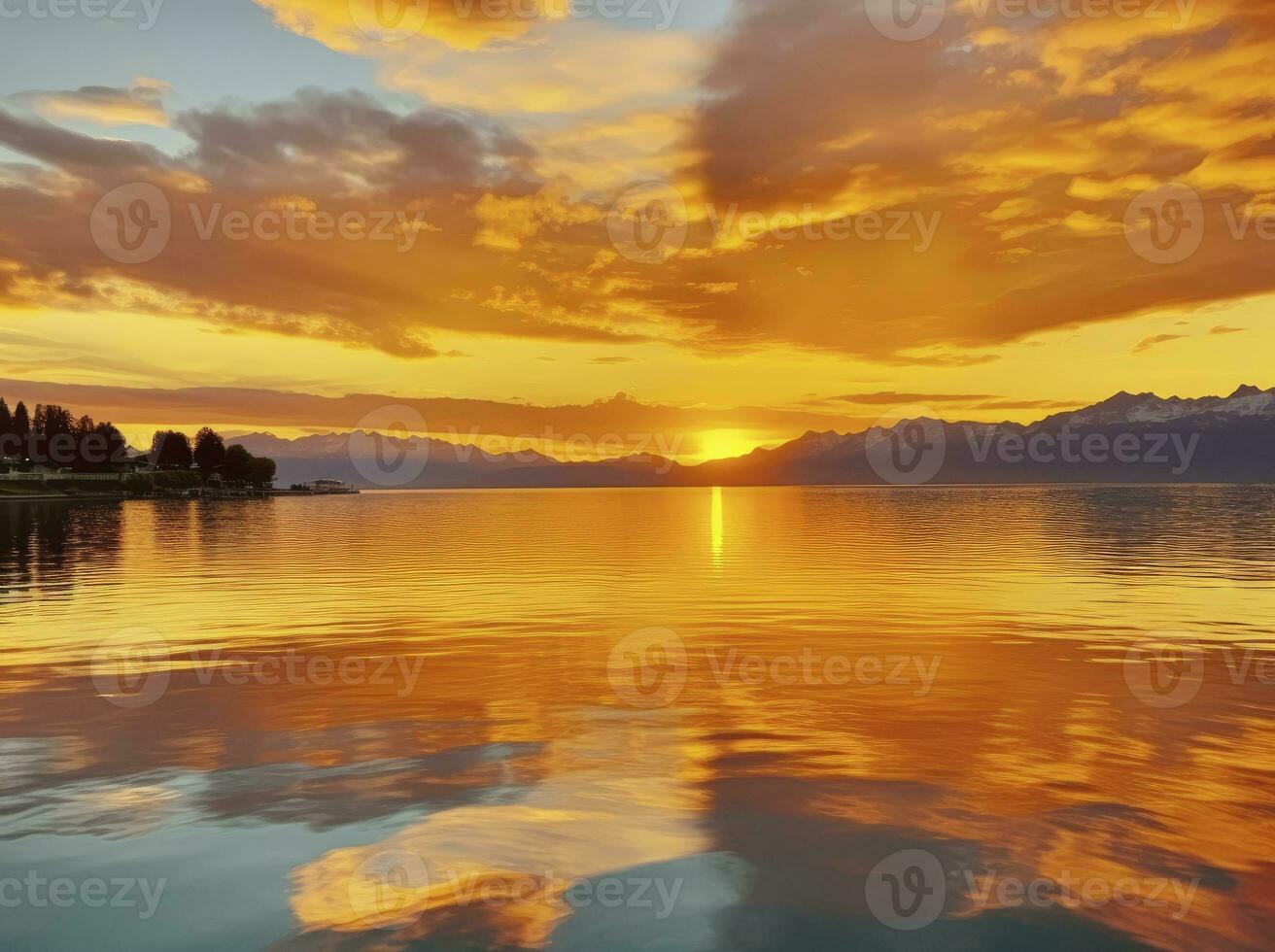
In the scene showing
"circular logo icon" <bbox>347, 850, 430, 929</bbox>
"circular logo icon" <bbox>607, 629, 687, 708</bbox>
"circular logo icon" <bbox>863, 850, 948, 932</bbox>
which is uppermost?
"circular logo icon" <bbox>347, 850, 430, 929</bbox>

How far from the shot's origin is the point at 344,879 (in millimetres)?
10516

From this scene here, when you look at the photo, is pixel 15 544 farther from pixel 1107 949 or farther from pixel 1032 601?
pixel 1107 949

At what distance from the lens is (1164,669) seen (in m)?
23.5

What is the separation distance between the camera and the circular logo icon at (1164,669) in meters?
20.6

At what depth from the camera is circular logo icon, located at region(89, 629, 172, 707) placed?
2058 cm

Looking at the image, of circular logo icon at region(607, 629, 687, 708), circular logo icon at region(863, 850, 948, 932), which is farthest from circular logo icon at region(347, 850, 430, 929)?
circular logo icon at region(607, 629, 687, 708)

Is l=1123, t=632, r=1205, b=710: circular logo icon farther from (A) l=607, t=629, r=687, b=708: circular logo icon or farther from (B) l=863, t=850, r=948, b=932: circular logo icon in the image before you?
(B) l=863, t=850, r=948, b=932: circular logo icon

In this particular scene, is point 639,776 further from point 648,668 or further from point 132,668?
point 132,668

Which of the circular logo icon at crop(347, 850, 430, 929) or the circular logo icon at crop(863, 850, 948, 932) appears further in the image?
the circular logo icon at crop(863, 850, 948, 932)

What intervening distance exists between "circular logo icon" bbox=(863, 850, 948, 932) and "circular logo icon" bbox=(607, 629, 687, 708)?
364 inches

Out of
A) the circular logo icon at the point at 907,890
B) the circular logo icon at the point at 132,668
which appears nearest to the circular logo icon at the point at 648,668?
the circular logo icon at the point at 907,890

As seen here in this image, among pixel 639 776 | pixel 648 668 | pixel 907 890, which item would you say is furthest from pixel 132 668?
pixel 907 890

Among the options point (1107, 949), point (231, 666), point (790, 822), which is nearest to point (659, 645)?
point (231, 666)

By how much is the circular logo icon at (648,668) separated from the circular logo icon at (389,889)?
9.50 meters
